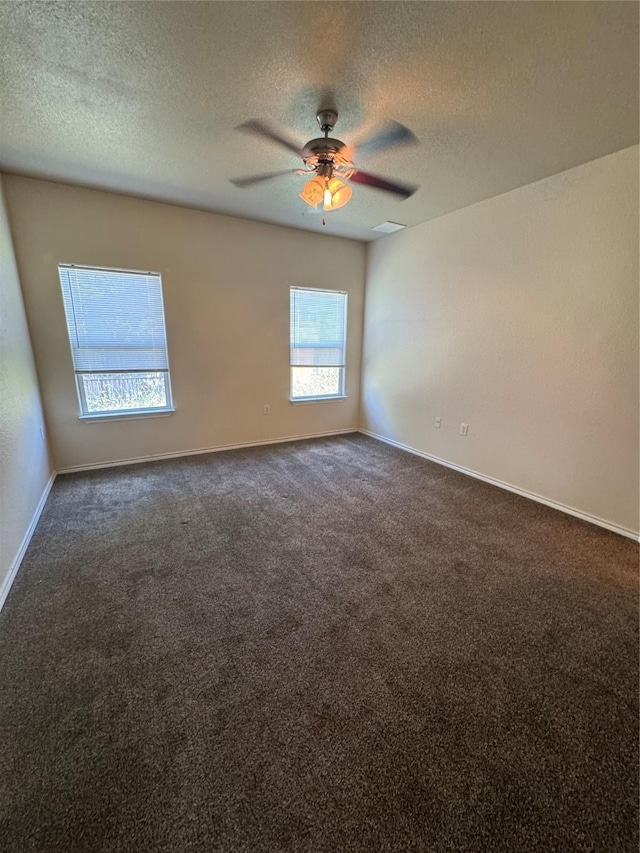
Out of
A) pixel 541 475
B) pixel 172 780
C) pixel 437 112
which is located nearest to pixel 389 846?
pixel 172 780

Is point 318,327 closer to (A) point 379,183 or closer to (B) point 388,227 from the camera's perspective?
(B) point 388,227

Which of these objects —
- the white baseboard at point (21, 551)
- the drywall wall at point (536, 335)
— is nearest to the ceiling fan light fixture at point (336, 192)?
the drywall wall at point (536, 335)

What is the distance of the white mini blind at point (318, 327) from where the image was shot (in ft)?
14.3

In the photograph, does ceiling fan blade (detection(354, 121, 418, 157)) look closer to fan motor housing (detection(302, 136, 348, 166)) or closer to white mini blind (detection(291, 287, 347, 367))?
fan motor housing (detection(302, 136, 348, 166))

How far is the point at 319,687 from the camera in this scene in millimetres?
1385

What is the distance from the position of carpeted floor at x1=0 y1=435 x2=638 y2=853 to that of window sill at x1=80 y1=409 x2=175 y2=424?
1.16 meters

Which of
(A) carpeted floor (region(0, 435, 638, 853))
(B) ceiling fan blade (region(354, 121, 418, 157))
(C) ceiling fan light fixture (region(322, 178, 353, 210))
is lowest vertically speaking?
(A) carpeted floor (region(0, 435, 638, 853))

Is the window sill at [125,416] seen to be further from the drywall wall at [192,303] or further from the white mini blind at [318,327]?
the white mini blind at [318,327]

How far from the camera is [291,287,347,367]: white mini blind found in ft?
14.3

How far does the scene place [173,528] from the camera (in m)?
2.52

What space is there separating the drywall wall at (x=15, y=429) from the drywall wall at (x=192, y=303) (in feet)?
0.77

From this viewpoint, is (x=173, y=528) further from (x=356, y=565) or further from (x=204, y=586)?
(x=356, y=565)

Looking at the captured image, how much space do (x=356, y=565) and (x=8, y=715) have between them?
64.7 inches

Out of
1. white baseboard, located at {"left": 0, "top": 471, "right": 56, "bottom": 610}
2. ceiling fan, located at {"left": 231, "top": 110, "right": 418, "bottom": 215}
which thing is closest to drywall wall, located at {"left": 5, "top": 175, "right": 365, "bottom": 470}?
white baseboard, located at {"left": 0, "top": 471, "right": 56, "bottom": 610}
